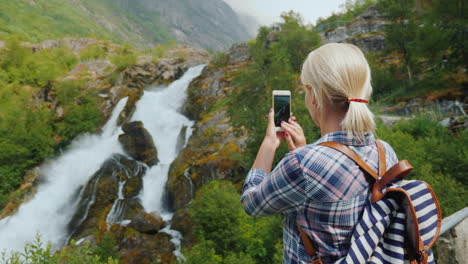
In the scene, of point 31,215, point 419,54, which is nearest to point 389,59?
point 419,54

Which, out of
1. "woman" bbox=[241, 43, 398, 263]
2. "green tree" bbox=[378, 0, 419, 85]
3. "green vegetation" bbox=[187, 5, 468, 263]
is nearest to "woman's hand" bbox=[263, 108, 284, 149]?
"woman" bbox=[241, 43, 398, 263]

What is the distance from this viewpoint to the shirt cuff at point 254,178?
5.15ft

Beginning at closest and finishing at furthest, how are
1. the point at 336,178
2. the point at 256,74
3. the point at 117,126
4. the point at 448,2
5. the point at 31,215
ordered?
the point at 336,178 < the point at 448,2 < the point at 31,215 < the point at 256,74 < the point at 117,126

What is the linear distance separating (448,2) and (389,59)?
48.7ft

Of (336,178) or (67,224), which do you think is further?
(67,224)

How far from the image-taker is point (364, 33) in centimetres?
3819

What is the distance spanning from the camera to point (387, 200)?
1201mm

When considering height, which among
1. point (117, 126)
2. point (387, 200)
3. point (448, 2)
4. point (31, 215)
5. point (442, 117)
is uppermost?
point (448, 2)

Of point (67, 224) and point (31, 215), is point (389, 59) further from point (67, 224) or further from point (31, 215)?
point (31, 215)

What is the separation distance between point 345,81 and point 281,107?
2.45 ft

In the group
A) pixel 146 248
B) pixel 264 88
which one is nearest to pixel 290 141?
pixel 146 248

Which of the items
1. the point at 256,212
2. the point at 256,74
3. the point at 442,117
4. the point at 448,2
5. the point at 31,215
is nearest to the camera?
the point at 256,212

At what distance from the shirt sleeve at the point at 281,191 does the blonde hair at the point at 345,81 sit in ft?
1.26

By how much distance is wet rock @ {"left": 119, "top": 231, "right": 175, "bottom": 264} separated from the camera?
13.0 meters
